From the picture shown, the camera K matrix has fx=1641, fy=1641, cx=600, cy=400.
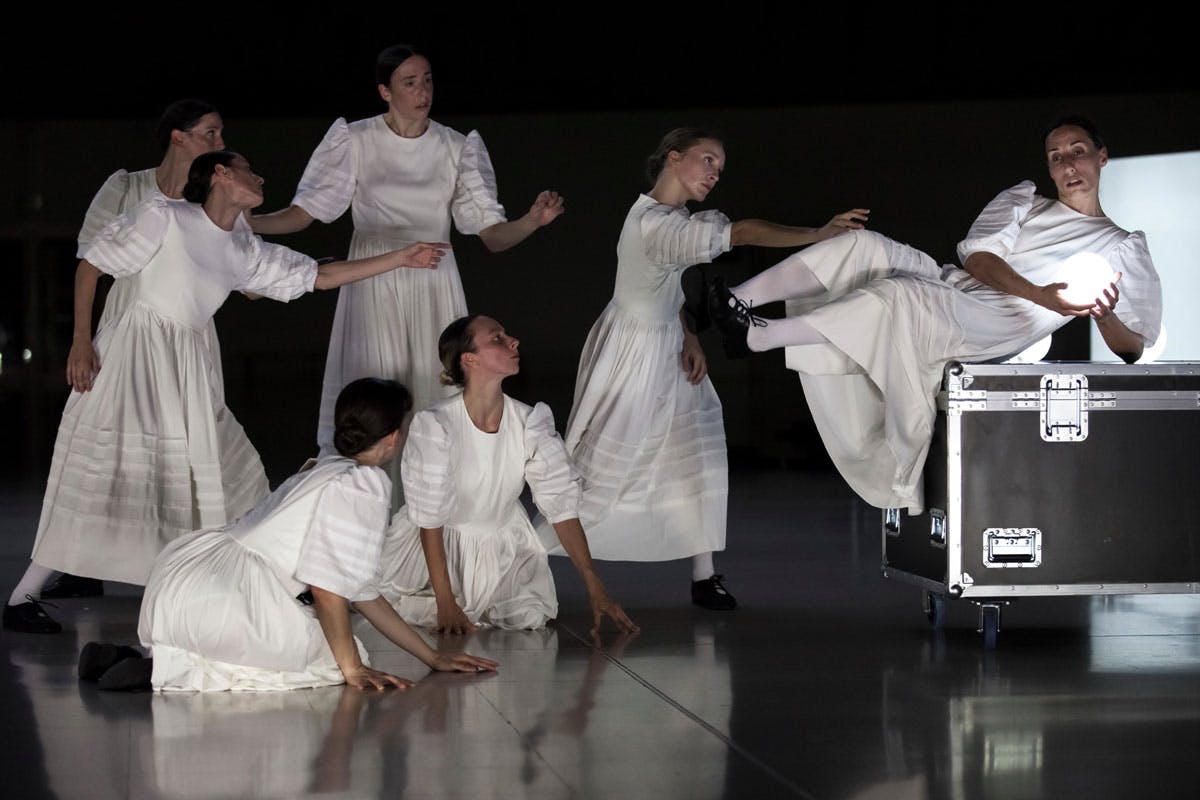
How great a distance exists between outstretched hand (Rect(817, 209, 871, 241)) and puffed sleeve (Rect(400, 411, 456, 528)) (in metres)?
1.13

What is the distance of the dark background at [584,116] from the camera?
40.0ft

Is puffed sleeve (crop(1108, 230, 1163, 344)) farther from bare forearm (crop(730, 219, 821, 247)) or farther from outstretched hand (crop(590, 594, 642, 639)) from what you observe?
outstretched hand (crop(590, 594, 642, 639))

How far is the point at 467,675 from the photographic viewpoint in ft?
11.9

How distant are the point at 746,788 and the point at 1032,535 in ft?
5.55

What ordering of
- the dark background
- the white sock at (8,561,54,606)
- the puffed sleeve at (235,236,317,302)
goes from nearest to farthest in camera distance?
the white sock at (8,561,54,606)
the puffed sleeve at (235,236,317,302)
the dark background

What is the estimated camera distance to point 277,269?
14.4 ft

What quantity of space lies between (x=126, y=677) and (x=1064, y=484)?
2.27m

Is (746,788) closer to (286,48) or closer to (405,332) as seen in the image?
(405,332)

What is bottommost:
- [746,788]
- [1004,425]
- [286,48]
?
[746,788]

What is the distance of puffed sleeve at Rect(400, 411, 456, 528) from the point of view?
4.19m

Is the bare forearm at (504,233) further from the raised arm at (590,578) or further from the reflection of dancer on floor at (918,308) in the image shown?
the raised arm at (590,578)

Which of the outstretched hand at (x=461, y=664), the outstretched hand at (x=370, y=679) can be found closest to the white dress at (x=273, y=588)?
the outstretched hand at (x=370, y=679)

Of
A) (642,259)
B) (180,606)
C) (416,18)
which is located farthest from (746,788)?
(416,18)

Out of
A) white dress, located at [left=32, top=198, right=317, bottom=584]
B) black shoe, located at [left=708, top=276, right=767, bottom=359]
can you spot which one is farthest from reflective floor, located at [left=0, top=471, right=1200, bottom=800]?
black shoe, located at [left=708, top=276, right=767, bottom=359]
